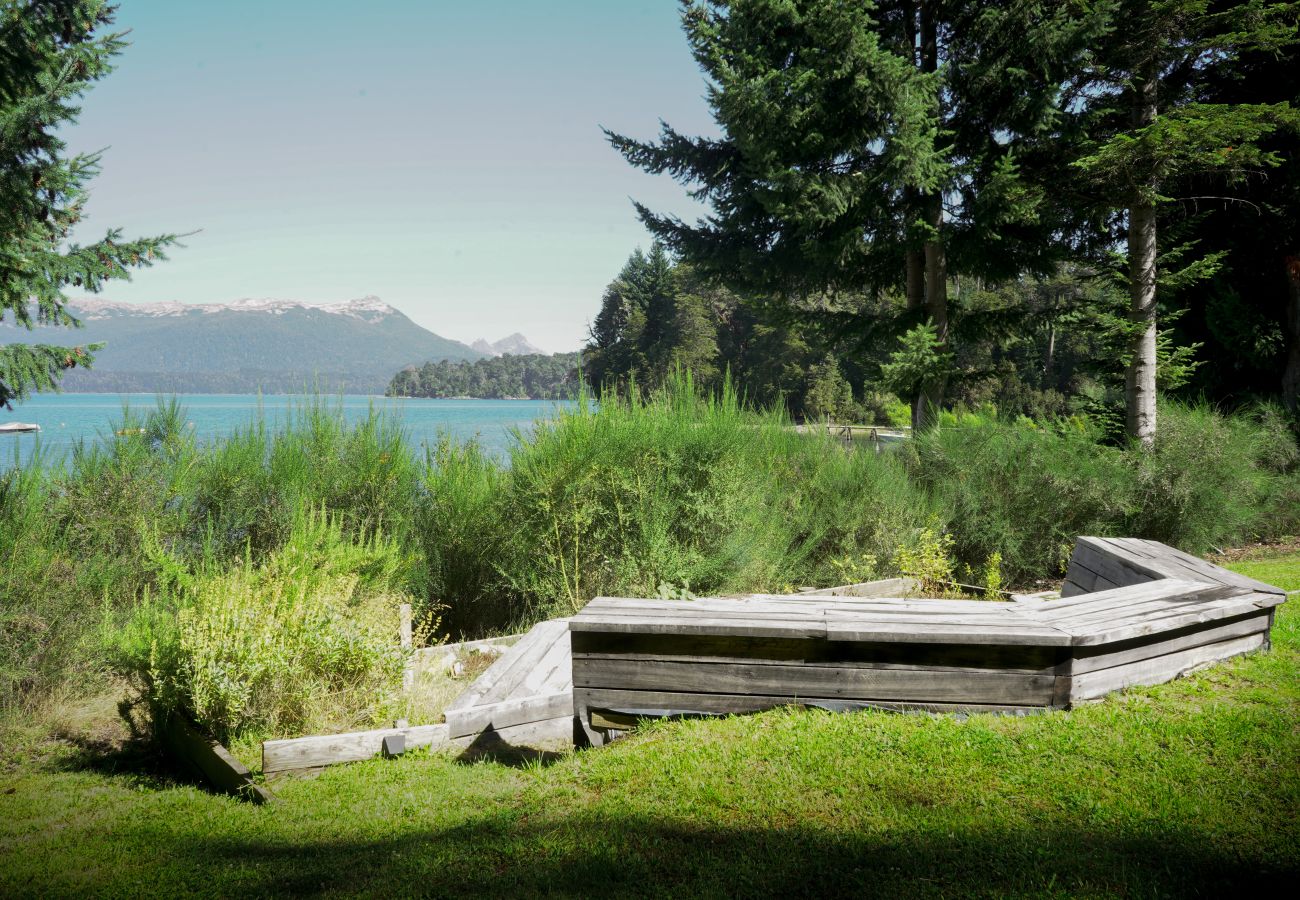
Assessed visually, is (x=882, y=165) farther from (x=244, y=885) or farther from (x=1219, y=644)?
(x=244, y=885)

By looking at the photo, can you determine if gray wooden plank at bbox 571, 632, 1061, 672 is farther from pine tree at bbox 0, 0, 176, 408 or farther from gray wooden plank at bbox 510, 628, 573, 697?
pine tree at bbox 0, 0, 176, 408

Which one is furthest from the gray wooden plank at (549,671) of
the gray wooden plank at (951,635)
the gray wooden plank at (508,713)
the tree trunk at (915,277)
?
the tree trunk at (915,277)

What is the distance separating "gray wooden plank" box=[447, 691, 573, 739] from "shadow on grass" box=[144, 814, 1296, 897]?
1212 millimetres

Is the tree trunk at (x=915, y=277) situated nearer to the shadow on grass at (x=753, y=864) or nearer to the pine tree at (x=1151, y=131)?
the pine tree at (x=1151, y=131)

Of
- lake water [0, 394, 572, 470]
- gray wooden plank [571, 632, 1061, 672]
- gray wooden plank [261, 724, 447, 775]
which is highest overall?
lake water [0, 394, 572, 470]

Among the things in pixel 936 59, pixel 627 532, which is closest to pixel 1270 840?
pixel 627 532

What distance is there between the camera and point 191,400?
7.46 meters

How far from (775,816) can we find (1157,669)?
242cm

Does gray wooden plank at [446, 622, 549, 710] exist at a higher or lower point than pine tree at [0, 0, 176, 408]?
lower

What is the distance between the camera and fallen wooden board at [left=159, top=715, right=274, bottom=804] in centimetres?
370

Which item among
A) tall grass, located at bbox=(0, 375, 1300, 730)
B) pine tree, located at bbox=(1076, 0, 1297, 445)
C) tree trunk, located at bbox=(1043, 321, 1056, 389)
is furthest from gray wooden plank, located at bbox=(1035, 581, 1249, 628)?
tree trunk, located at bbox=(1043, 321, 1056, 389)

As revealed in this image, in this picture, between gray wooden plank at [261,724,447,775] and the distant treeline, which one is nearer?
gray wooden plank at [261,724,447,775]

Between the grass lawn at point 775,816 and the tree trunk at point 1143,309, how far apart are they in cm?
737

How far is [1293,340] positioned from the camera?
1359 centimetres
